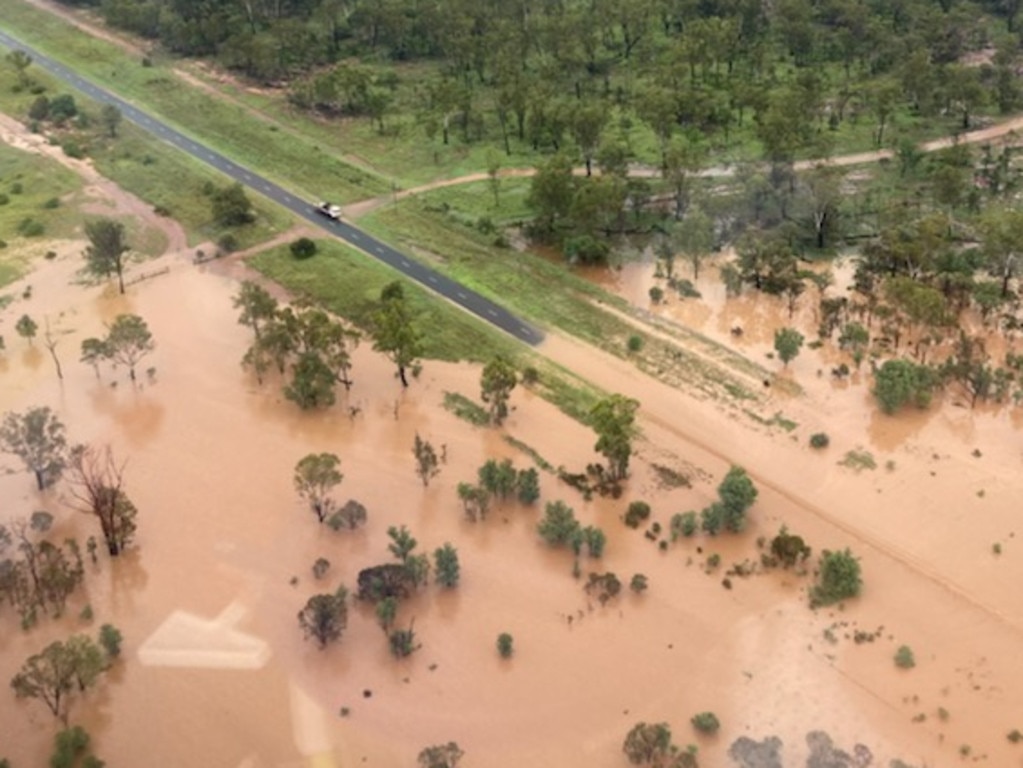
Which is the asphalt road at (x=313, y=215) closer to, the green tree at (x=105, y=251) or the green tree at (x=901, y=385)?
the green tree at (x=105, y=251)

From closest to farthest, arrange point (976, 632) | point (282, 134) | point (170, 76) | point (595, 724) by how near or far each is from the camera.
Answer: point (595, 724) < point (976, 632) < point (282, 134) < point (170, 76)

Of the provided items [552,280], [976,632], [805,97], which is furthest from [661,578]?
[805,97]

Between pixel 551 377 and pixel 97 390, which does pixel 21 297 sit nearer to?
pixel 97 390

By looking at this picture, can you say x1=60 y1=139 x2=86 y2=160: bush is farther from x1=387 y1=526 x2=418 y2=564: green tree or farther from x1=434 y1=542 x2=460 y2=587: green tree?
x1=434 y1=542 x2=460 y2=587: green tree

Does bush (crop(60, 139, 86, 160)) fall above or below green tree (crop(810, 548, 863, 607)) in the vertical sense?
above

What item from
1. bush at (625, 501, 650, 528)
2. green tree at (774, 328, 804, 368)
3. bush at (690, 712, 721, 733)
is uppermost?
green tree at (774, 328, 804, 368)

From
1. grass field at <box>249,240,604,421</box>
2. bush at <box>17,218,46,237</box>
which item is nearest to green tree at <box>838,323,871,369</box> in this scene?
grass field at <box>249,240,604,421</box>

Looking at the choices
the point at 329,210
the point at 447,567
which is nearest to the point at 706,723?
the point at 447,567
